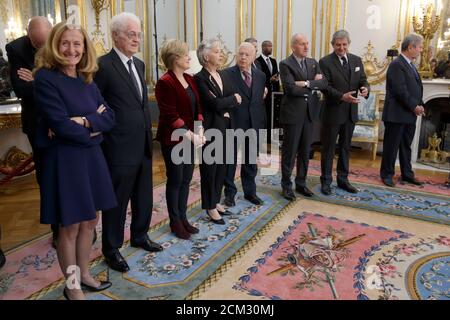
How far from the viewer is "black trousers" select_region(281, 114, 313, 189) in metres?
3.79

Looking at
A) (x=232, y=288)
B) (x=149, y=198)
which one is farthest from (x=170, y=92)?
(x=232, y=288)

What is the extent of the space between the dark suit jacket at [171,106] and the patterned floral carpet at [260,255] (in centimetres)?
84

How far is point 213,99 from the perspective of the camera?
2961 millimetres

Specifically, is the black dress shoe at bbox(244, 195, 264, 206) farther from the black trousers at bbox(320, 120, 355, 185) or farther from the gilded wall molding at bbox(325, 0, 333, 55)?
the gilded wall molding at bbox(325, 0, 333, 55)

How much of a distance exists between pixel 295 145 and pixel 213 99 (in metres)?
1.20

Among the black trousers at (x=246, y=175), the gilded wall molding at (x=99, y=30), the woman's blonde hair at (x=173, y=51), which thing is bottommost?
the black trousers at (x=246, y=175)

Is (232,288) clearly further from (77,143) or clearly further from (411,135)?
(411,135)

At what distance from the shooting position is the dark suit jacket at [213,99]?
9.75 feet

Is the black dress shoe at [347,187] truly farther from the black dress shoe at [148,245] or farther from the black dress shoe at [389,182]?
the black dress shoe at [148,245]

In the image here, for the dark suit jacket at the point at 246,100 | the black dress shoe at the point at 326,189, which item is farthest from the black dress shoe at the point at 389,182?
the dark suit jacket at the point at 246,100

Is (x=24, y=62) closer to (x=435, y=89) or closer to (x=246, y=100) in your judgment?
(x=246, y=100)

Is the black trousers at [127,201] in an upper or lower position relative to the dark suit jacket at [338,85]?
lower

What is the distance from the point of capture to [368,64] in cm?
604

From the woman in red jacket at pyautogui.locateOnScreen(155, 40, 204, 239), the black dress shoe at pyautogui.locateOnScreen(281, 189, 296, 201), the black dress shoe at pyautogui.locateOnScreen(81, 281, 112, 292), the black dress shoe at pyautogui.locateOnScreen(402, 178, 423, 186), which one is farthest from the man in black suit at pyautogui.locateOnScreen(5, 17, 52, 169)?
the black dress shoe at pyautogui.locateOnScreen(402, 178, 423, 186)
